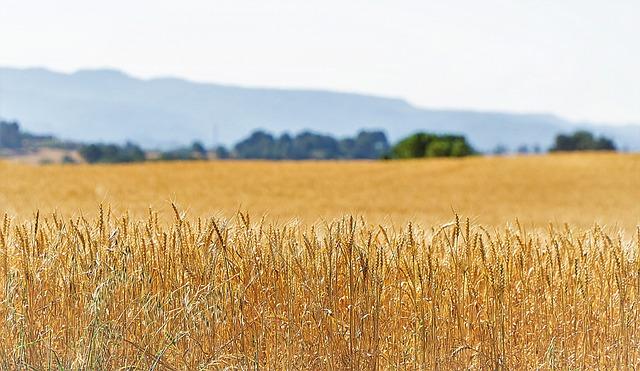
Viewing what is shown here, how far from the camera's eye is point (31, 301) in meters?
4.69

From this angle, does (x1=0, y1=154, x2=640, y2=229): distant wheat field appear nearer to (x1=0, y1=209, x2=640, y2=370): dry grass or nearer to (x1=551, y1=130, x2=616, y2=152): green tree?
(x1=0, y1=209, x2=640, y2=370): dry grass

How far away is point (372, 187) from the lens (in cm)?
3584

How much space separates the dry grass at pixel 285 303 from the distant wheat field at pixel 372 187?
15671 millimetres

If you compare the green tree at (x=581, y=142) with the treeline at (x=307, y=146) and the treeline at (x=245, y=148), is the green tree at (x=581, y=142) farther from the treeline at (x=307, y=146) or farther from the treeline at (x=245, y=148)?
the treeline at (x=307, y=146)

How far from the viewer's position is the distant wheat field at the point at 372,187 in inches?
985

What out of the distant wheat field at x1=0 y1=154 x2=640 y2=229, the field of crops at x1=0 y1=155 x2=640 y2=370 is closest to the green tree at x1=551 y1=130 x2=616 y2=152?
the distant wheat field at x1=0 y1=154 x2=640 y2=229

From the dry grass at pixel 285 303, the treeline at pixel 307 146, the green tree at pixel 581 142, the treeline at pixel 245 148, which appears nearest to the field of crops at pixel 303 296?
the dry grass at pixel 285 303

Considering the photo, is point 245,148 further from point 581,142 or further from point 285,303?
point 285,303

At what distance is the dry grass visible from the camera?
4.54 metres

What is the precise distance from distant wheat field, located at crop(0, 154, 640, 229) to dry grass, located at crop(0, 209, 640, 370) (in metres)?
15.7

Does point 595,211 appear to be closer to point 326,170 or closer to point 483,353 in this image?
point 326,170

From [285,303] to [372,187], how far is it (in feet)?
103

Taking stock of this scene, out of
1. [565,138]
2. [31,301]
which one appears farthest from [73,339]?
[565,138]

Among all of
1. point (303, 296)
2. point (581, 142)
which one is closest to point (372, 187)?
point (303, 296)
